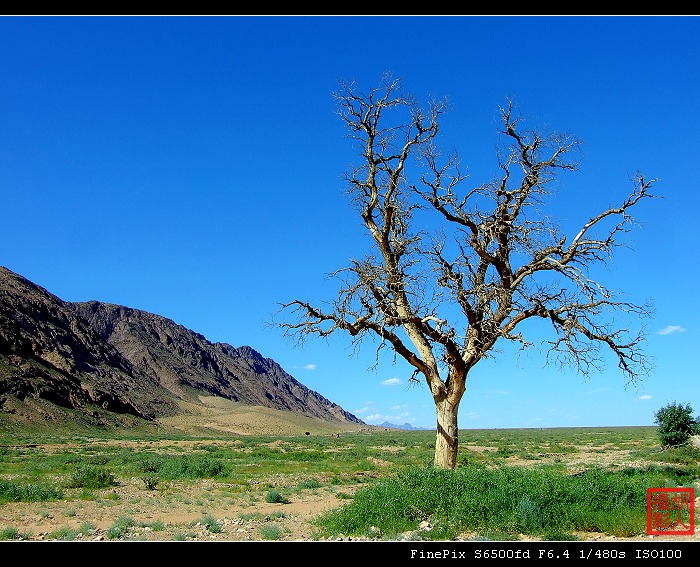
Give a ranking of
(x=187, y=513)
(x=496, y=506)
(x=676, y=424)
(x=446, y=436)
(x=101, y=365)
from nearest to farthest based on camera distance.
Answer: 1. (x=496, y=506)
2. (x=187, y=513)
3. (x=446, y=436)
4. (x=676, y=424)
5. (x=101, y=365)

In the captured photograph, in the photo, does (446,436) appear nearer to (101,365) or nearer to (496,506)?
(496,506)

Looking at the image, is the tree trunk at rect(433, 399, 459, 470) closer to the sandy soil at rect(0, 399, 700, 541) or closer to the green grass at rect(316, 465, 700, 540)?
the green grass at rect(316, 465, 700, 540)

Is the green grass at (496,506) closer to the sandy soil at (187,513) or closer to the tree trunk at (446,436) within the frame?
the sandy soil at (187,513)

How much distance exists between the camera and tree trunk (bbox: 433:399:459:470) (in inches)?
539

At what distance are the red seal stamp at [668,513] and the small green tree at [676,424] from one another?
19.6m

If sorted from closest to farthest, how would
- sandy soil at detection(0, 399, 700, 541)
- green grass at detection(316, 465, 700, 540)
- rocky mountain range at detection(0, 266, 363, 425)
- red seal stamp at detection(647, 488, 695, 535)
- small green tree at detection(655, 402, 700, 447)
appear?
red seal stamp at detection(647, 488, 695, 535), green grass at detection(316, 465, 700, 540), sandy soil at detection(0, 399, 700, 541), small green tree at detection(655, 402, 700, 447), rocky mountain range at detection(0, 266, 363, 425)

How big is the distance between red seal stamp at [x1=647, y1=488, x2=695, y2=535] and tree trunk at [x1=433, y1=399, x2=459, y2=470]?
4553 millimetres

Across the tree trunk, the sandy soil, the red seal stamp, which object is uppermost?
the tree trunk

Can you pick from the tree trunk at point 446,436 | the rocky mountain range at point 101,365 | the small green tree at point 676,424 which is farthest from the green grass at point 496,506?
the rocky mountain range at point 101,365

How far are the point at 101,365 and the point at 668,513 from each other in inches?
4354

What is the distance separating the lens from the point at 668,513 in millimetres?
9570

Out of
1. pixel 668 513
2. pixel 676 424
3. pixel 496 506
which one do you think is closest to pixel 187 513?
pixel 496 506

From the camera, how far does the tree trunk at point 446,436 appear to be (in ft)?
44.9

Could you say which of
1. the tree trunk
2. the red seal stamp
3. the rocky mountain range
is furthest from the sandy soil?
the rocky mountain range
